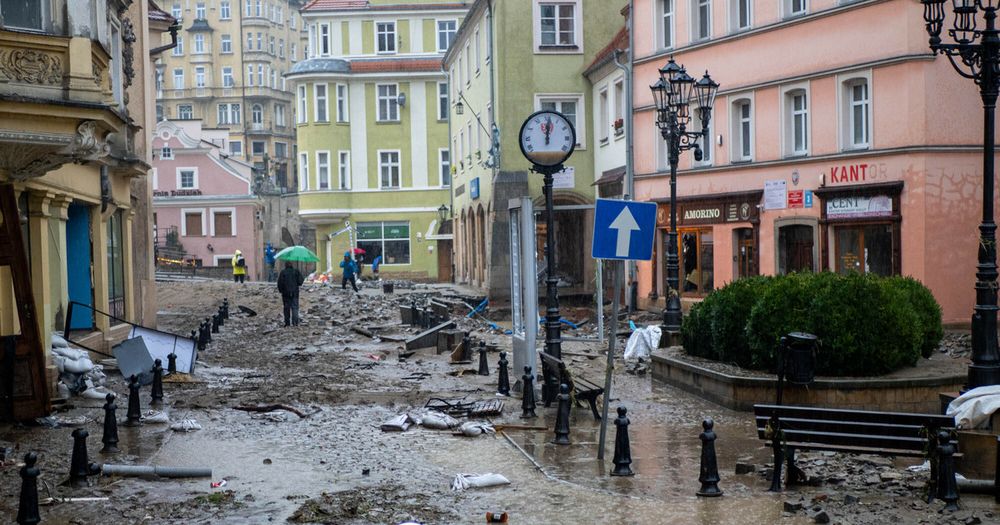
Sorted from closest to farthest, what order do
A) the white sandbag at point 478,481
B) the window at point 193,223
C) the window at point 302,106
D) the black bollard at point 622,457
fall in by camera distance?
1. the white sandbag at point 478,481
2. the black bollard at point 622,457
3. the window at point 302,106
4. the window at point 193,223

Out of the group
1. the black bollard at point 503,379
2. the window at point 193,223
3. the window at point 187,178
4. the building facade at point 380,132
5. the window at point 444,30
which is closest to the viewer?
the black bollard at point 503,379

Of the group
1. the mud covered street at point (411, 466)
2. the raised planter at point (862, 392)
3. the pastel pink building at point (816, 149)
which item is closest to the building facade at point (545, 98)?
the pastel pink building at point (816, 149)

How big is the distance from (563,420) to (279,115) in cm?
10752

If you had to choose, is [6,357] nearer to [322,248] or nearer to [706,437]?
[706,437]

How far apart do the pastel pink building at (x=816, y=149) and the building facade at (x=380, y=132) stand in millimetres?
32978

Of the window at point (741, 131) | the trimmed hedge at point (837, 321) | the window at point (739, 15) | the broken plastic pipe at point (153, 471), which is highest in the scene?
the window at point (739, 15)

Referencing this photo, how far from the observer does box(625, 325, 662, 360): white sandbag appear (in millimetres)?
21625

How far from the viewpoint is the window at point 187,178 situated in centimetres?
7725

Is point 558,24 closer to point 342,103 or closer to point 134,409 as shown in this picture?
point 342,103

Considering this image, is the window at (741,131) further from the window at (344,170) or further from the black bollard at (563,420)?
the window at (344,170)

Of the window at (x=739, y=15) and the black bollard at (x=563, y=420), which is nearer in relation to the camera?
the black bollard at (x=563, y=420)

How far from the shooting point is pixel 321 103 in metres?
69.6

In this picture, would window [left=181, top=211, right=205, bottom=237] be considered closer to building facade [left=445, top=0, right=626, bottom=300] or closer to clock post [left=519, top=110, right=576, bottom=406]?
building facade [left=445, top=0, right=626, bottom=300]

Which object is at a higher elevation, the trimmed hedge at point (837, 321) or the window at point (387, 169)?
the window at point (387, 169)
